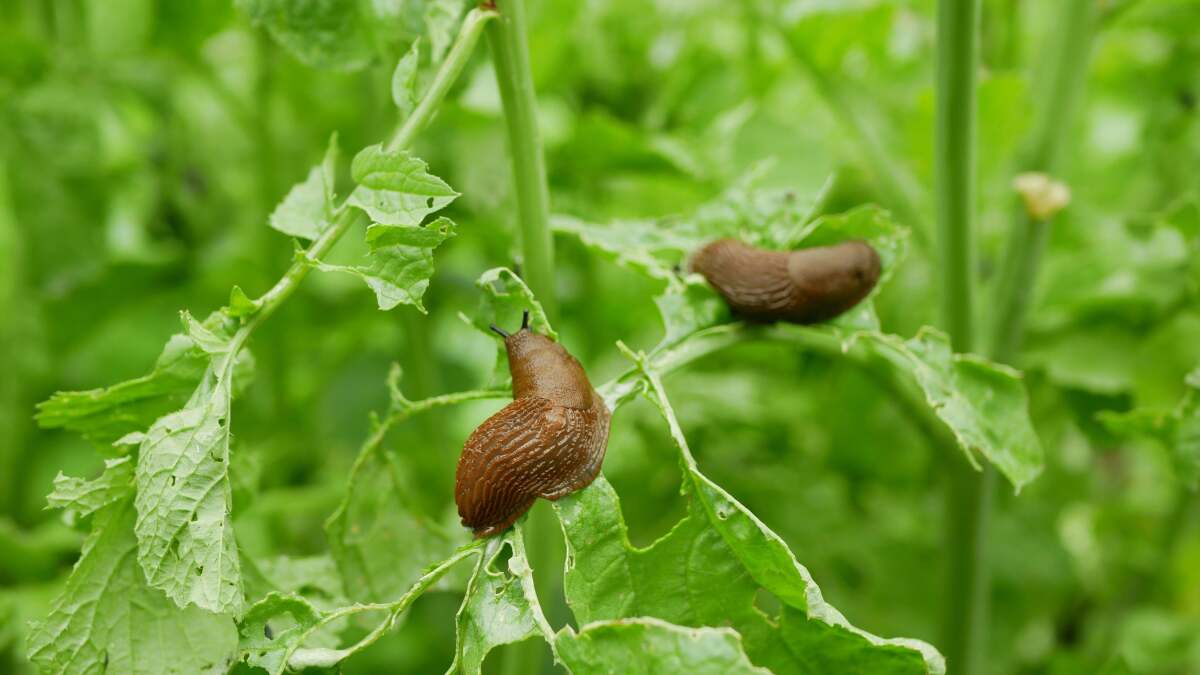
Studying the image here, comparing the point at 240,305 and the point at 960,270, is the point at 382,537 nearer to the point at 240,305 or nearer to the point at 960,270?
the point at 240,305

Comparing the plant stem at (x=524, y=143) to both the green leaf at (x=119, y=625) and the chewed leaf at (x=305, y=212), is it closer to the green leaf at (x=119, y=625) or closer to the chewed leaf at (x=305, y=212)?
the chewed leaf at (x=305, y=212)

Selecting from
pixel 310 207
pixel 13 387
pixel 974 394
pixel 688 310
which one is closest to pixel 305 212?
pixel 310 207

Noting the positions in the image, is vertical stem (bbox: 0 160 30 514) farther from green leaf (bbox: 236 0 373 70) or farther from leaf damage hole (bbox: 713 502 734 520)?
leaf damage hole (bbox: 713 502 734 520)

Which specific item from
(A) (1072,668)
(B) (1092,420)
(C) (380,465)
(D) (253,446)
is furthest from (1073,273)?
(D) (253,446)

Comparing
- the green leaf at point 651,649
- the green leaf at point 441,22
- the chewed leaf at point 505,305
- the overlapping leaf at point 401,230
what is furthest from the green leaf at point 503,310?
the green leaf at point 651,649

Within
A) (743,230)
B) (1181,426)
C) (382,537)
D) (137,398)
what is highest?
(137,398)

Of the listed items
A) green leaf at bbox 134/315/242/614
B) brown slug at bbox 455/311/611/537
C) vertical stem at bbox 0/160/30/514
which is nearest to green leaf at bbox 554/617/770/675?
brown slug at bbox 455/311/611/537
